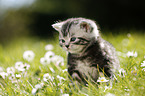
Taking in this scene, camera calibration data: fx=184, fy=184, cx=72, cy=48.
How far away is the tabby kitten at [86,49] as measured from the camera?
2312 mm

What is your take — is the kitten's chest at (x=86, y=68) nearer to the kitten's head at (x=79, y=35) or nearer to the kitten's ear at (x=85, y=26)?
the kitten's head at (x=79, y=35)

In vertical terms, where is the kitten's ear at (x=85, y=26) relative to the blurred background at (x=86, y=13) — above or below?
below

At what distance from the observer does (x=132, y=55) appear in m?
2.56

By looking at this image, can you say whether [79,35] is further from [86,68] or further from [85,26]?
[86,68]

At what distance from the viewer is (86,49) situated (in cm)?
237

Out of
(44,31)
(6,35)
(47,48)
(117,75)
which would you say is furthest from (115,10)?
(6,35)

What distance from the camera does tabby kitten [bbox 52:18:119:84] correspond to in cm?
231

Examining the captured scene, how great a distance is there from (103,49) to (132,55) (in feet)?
1.47

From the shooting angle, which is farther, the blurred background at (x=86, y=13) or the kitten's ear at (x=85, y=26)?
the blurred background at (x=86, y=13)

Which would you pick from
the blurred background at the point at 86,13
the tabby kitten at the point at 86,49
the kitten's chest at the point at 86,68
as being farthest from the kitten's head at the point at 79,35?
the blurred background at the point at 86,13

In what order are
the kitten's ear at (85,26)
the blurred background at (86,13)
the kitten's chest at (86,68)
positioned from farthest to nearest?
the blurred background at (86,13) < the kitten's chest at (86,68) < the kitten's ear at (85,26)

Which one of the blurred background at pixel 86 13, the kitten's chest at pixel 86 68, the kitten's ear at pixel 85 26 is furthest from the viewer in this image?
the blurred background at pixel 86 13

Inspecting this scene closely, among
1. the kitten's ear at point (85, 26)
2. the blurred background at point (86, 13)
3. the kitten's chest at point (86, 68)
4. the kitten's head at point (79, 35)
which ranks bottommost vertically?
the kitten's chest at point (86, 68)

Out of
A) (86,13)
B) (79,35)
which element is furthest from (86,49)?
(86,13)
